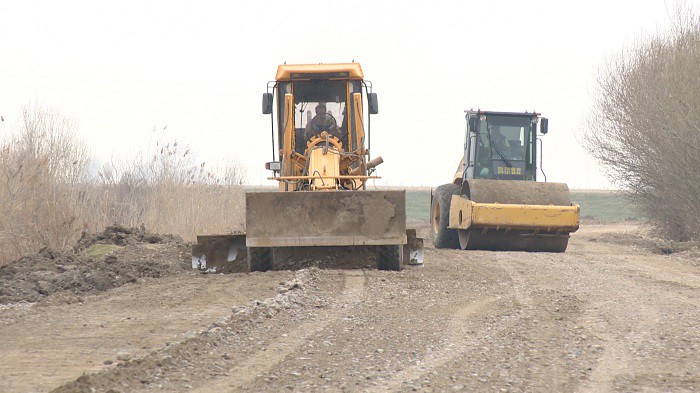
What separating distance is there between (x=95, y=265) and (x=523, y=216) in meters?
8.61

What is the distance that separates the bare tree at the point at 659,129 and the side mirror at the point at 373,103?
9573 millimetres

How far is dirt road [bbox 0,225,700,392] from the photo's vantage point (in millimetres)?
6461

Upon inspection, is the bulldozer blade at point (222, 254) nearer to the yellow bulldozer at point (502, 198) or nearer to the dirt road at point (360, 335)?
the dirt road at point (360, 335)

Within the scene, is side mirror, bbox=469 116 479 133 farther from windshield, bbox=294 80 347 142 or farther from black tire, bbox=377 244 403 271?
black tire, bbox=377 244 403 271

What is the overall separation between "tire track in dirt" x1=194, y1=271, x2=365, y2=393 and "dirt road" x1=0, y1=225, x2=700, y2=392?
0.5 inches

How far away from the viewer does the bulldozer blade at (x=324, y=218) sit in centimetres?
1262

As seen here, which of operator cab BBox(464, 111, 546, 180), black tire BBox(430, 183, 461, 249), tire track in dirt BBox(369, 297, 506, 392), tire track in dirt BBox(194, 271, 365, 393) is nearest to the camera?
tire track in dirt BBox(194, 271, 365, 393)

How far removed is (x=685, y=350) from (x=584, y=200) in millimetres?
63551

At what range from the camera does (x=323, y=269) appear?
13516mm

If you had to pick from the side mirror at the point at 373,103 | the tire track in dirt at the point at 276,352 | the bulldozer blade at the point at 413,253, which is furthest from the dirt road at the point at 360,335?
the side mirror at the point at 373,103

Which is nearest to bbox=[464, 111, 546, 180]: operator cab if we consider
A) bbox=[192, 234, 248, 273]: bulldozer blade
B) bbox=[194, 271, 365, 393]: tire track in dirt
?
bbox=[192, 234, 248, 273]: bulldozer blade

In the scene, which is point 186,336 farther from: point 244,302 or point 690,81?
point 690,81

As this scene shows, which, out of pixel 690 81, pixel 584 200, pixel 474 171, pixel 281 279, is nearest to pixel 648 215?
pixel 690 81

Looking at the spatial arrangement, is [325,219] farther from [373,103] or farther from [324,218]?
[373,103]
